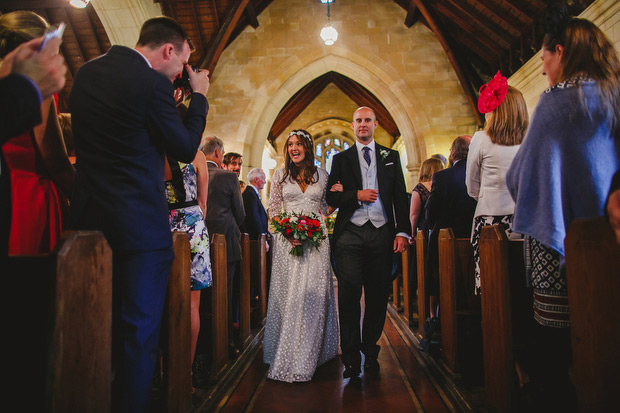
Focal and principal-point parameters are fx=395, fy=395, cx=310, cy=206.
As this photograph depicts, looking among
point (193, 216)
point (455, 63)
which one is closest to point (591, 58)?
point (193, 216)

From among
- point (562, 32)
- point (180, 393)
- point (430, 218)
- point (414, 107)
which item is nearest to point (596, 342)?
point (562, 32)

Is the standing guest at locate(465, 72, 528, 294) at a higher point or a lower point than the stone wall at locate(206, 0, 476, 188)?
lower

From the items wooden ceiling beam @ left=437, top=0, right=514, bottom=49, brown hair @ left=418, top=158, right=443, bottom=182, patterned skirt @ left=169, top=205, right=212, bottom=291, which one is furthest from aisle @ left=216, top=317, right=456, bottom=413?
wooden ceiling beam @ left=437, top=0, right=514, bottom=49

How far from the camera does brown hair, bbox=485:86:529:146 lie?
2111mm

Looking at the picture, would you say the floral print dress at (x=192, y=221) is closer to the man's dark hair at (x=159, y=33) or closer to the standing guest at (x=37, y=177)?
the standing guest at (x=37, y=177)

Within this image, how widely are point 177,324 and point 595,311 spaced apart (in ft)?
4.87

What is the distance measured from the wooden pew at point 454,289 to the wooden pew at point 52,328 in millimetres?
2086

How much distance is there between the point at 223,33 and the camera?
311 inches

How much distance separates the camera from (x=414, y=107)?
8820mm

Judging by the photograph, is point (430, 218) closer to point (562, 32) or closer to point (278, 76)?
point (562, 32)

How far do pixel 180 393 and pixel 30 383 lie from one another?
37.3 inches

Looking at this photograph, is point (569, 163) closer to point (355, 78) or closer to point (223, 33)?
point (223, 33)

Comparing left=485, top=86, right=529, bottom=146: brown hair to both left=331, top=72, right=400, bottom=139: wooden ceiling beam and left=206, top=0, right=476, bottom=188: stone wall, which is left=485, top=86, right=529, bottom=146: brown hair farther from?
left=331, top=72, right=400, bottom=139: wooden ceiling beam

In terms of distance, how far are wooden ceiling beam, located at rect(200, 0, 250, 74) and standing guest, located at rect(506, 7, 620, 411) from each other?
7317 mm
